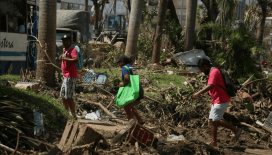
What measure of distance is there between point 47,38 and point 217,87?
4841 millimetres

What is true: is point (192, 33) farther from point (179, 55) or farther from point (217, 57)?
point (217, 57)

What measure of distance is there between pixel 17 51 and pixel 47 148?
22.4 ft

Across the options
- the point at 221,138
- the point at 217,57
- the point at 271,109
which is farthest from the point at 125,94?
the point at 217,57

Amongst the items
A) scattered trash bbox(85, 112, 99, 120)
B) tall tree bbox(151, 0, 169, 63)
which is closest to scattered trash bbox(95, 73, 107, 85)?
scattered trash bbox(85, 112, 99, 120)

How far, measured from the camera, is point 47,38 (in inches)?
327

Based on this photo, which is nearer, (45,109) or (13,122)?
(13,122)

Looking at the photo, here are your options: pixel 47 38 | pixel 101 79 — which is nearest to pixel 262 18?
pixel 101 79

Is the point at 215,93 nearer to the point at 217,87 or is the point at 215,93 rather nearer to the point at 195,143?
the point at 217,87

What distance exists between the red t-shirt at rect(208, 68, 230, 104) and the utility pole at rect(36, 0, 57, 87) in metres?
4.54

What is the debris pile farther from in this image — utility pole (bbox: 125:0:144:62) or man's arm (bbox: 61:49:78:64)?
utility pole (bbox: 125:0:144:62)

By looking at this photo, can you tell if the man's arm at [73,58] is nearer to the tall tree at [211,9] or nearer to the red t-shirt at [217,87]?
the red t-shirt at [217,87]

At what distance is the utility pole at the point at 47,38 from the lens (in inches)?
324

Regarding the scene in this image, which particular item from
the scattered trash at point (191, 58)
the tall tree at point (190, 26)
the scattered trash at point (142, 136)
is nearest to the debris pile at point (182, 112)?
the scattered trash at point (142, 136)

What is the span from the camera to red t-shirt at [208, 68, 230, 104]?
18.6 ft
